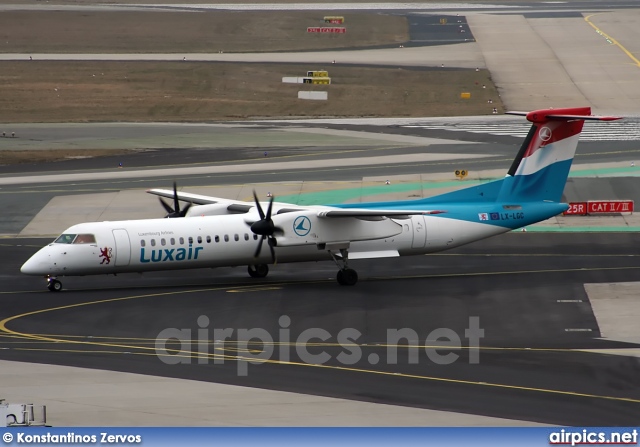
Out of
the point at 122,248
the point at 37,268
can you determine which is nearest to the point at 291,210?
the point at 122,248

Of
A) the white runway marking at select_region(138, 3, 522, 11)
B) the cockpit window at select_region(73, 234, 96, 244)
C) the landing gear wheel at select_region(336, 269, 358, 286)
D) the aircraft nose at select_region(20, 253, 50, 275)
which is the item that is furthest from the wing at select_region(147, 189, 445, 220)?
the white runway marking at select_region(138, 3, 522, 11)

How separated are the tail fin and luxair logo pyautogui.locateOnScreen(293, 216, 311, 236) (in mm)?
8236

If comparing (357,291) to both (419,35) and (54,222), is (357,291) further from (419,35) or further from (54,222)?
(419,35)

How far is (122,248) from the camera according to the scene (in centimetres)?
3934

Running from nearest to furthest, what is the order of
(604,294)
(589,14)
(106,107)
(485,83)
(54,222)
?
(604,294) < (54,222) < (106,107) < (485,83) < (589,14)

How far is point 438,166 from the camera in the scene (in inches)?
2534

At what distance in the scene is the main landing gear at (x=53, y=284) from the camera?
40281mm

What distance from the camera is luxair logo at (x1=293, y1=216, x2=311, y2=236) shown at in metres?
39.8

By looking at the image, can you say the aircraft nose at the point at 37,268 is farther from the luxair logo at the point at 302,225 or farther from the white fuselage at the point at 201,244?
the luxair logo at the point at 302,225

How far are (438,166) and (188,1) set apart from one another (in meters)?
118

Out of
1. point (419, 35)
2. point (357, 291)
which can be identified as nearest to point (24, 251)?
point (357, 291)

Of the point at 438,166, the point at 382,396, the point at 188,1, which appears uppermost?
the point at 188,1

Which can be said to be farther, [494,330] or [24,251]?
[24,251]

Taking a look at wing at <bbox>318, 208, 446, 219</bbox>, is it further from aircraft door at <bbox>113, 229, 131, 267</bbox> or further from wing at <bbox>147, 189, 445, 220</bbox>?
aircraft door at <bbox>113, 229, 131, 267</bbox>
